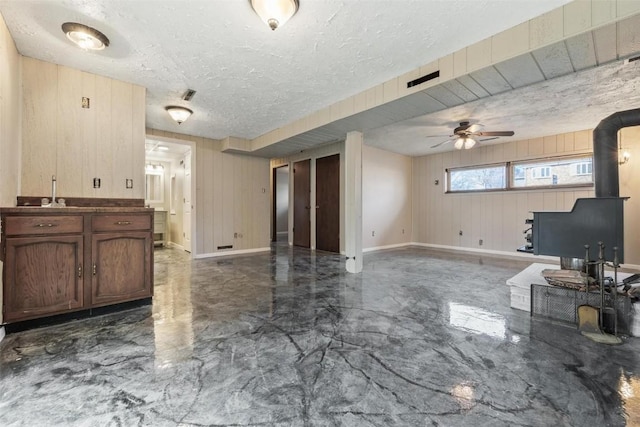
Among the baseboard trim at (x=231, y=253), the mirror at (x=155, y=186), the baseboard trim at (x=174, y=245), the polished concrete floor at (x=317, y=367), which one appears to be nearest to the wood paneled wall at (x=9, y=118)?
the polished concrete floor at (x=317, y=367)

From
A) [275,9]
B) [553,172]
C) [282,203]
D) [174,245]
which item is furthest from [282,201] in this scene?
[275,9]

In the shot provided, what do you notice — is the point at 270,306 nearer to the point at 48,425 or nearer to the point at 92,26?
the point at 48,425

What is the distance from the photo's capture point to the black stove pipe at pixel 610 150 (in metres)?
2.46

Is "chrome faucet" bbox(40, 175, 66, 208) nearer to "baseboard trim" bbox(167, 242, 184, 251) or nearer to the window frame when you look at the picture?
"baseboard trim" bbox(167, 242, 184, 251)

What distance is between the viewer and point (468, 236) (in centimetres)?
657

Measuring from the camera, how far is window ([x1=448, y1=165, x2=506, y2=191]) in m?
6.14

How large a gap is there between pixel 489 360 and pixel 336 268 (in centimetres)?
292

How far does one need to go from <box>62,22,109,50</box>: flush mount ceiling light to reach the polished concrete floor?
235 cm

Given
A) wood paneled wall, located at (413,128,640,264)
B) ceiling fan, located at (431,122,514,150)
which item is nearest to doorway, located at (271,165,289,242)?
wood paneled wall, located at (413,128,640,264)

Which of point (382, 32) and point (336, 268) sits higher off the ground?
point (382, 32)

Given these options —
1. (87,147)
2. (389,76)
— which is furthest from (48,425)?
(389,76)

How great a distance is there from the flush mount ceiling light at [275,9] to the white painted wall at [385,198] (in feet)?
15.2

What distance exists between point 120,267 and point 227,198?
3503mm

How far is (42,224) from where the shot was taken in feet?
7.42
